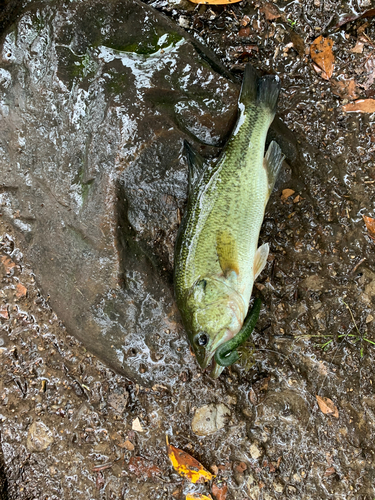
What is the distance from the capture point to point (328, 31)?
419 cm

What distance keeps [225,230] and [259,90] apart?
1.51 meters

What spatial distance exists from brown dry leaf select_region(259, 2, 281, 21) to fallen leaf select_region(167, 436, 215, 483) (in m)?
4.79

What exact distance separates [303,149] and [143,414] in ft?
11.1

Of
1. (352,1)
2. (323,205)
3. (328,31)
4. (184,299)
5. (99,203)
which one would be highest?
(352,1)

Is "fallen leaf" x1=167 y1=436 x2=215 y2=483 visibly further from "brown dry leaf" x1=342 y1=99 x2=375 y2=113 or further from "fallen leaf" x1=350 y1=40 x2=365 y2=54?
"fallen leaf" x1=350 y1=40 x2=365 y2=54

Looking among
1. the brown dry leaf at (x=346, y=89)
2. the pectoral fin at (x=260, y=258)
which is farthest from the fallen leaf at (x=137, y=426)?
the brown dry leaf at (x=346, y=89)

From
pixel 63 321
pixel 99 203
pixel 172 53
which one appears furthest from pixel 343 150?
pixel 63 321

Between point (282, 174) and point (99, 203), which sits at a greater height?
point (282, 174)

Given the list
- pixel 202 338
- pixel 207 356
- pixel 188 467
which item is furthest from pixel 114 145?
pixel 188 467

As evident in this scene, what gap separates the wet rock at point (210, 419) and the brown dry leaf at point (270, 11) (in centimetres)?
426

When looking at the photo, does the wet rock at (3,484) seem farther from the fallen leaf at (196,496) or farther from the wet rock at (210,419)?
the wet rock at (210,419)

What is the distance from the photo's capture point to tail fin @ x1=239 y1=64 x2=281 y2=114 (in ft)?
12.4

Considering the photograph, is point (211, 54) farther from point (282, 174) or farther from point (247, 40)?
point (282, 174)

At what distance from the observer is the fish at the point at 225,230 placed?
348cm
